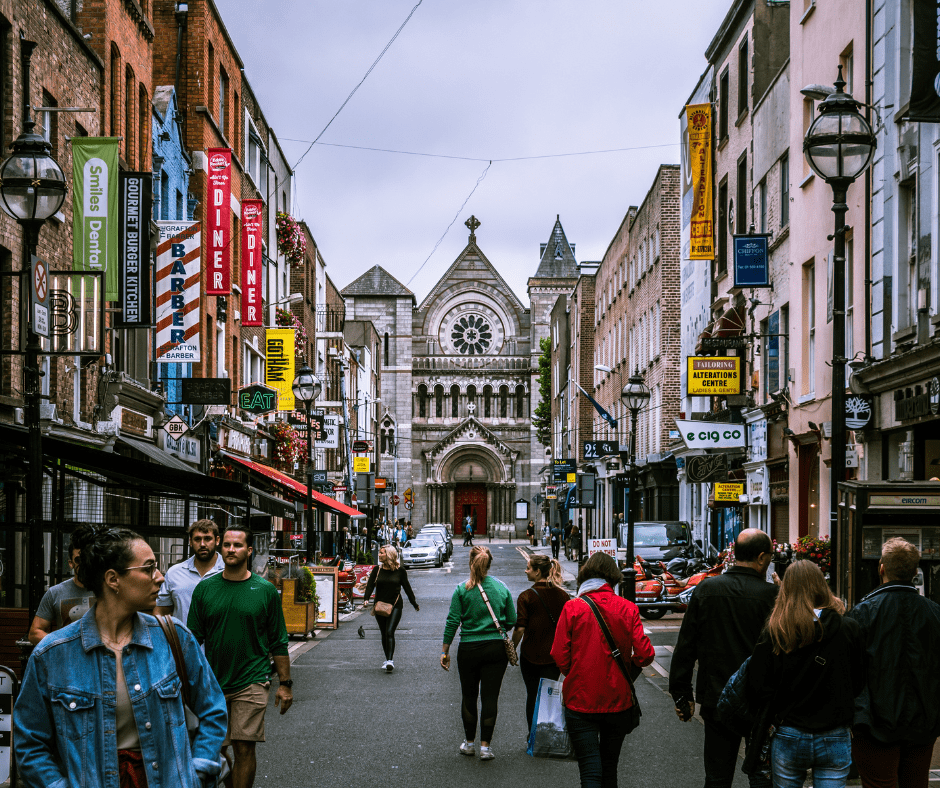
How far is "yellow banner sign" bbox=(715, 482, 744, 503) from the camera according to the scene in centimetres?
2806

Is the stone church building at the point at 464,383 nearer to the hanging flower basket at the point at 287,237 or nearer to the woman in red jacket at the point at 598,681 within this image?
the hanging flower basket at the point at 287,237

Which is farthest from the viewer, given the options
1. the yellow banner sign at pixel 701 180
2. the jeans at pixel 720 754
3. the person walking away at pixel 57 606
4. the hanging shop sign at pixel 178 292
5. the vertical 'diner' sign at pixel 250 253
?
the vertical 'diner' sign at pixel 250 253

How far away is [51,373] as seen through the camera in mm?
18297

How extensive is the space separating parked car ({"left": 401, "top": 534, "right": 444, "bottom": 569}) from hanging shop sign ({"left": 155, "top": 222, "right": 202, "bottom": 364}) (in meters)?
25.6

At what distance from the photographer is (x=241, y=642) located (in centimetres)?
795

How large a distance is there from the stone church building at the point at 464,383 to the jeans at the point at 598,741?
82166 millimetres

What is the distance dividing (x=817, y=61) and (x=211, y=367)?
15272 millimetres

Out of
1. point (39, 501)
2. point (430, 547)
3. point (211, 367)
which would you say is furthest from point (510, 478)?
point (39, 501)

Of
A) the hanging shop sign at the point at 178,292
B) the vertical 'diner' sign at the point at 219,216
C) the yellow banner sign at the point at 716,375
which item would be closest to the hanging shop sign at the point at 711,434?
the yellow banner sign at the point at 716,375

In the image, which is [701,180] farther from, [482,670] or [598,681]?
[598,681]

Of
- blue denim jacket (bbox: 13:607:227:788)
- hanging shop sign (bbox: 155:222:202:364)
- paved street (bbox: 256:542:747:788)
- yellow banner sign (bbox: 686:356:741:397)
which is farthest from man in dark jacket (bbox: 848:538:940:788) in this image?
yellow banner sign (bbox: 686:356:741:397)

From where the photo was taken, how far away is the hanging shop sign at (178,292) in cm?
2381

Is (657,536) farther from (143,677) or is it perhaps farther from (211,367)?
(143,677)

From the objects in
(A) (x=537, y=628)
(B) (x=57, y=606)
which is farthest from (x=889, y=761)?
(B) (x=57, y=606)
